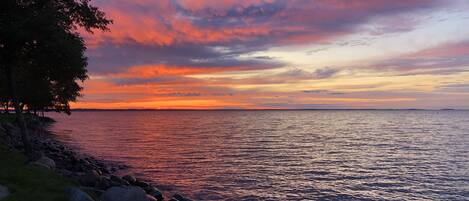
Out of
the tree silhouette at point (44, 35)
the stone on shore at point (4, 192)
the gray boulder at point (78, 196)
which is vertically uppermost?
the tree silhouette at point (44, 35)

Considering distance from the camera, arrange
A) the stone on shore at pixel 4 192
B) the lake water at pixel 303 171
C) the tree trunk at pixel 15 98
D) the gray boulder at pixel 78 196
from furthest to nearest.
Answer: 1. the lake water at pixel 303 171
2. the tree trunk at pixel 15 98
3. the gray boulder at pixel 78 196
4. the stone on shore at pixel 4 192

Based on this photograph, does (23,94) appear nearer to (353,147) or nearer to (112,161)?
(112,161)

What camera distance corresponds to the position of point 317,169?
3522 cm

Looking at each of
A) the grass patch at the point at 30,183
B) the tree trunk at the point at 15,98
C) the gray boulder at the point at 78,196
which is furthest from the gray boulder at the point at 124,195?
the tree trunk at the point at 15,98

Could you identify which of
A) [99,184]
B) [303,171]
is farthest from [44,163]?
[303,171]

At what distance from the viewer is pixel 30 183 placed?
16.5m

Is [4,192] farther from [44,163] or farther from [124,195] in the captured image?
[44,163]

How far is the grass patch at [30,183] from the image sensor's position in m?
14.8

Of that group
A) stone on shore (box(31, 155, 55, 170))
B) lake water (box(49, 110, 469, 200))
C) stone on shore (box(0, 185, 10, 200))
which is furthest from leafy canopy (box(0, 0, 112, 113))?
lake water (box(49, 110, 469, 200))

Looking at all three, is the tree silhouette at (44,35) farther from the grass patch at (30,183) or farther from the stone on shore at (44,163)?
the grass patch at (30,183)

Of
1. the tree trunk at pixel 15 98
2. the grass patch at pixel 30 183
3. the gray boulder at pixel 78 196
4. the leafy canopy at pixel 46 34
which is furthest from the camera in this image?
the tree trunk at pixel 15 98

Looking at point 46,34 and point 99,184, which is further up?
point 46,34

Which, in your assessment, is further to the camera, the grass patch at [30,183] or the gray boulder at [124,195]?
the gray boulder at [124,195]

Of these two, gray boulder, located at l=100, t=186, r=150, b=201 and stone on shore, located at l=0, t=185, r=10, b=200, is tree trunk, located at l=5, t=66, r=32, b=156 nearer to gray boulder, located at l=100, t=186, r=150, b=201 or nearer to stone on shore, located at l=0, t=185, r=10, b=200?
stone on shore, located at l=0, t=185, r=10, b=200
